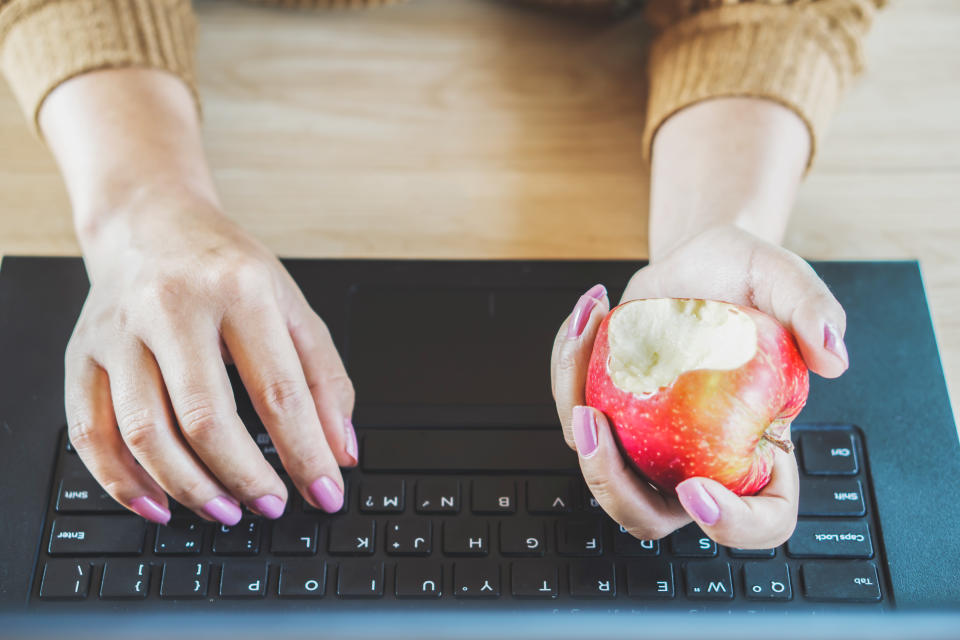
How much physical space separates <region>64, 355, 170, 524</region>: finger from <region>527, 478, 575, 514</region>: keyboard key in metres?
Answer: 0.27

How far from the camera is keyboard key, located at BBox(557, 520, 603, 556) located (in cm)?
54

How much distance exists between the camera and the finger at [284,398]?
0.56m

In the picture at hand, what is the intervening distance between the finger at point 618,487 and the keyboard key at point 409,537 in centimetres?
13

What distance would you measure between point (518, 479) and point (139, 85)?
521mm

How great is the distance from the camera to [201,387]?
547 mm

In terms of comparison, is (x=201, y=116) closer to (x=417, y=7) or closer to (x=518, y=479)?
(x=417, y=7)

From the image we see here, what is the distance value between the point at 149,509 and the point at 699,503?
389mm

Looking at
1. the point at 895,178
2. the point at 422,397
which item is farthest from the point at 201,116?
the point at 895,178

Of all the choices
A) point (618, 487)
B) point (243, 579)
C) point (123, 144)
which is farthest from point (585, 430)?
point (123, 144)

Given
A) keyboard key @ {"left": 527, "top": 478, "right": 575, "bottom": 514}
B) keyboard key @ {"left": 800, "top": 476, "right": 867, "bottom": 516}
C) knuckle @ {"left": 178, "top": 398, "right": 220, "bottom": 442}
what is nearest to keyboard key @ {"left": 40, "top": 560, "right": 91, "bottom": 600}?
knuckle @ {"left": 178, "top": 398, "right": 220, "bottom": 442}

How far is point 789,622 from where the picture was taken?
213mm

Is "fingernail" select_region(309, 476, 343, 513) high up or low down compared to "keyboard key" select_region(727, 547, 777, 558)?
up

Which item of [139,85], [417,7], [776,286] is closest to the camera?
[776,286]

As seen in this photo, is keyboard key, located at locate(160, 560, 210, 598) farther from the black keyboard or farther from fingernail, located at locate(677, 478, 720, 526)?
fingernail, located at locate(677, 478, 720, 526)
